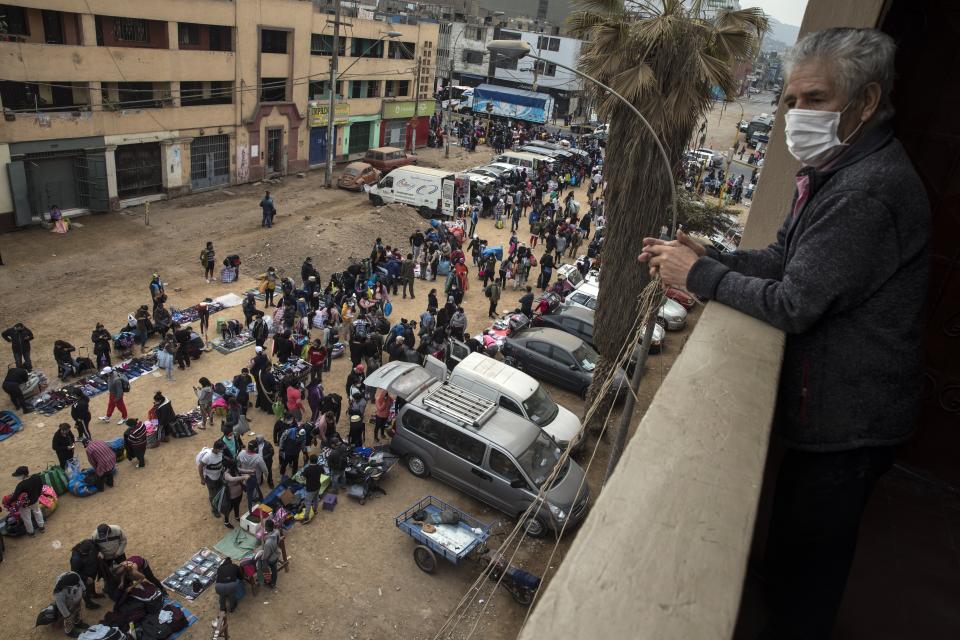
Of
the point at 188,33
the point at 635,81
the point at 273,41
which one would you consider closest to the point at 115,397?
the point at 635,81

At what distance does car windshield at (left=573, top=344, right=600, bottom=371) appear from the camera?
17141 mm

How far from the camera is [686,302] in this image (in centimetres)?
2120

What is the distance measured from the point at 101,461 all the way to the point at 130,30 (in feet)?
72.4

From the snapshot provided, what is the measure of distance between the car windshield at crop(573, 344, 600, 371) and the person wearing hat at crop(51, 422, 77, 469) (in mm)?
11532

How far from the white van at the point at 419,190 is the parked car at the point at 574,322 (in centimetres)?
1245

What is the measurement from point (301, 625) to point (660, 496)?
9662 mm

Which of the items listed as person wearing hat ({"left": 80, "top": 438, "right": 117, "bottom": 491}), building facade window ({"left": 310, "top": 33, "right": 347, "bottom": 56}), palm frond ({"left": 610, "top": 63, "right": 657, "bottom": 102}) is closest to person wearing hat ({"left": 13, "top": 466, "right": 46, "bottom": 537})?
person wearing hat ({"left": 80, "top": 438, "right": 117, "bottom": 491})

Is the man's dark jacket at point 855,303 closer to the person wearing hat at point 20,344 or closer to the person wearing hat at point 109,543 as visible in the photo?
the person wearing hat at point 109,543

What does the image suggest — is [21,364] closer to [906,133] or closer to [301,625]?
[301,625]

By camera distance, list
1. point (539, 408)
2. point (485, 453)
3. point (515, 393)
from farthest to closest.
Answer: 1. point (539, 408)
2. point (515, 393)
3. point (485, 453)

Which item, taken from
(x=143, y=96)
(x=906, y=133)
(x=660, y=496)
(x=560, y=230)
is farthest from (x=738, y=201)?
(x=660, y=496)

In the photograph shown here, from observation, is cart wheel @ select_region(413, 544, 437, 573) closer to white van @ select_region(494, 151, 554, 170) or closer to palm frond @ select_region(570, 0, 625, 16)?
palm frond @ select_region(570, 0, 625, 16)

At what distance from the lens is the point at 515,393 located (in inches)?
555

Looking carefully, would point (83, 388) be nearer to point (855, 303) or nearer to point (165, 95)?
point (855, 303)
